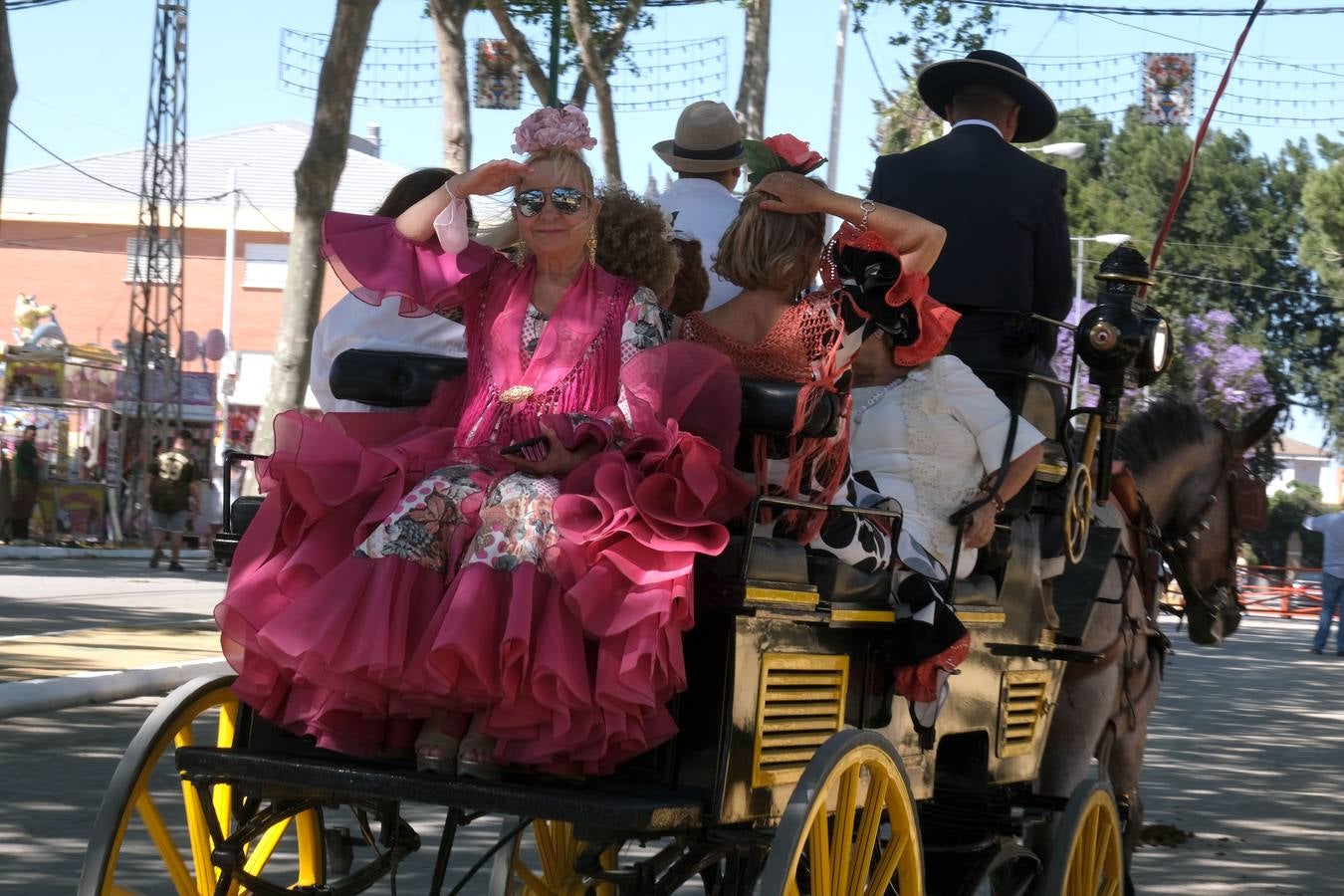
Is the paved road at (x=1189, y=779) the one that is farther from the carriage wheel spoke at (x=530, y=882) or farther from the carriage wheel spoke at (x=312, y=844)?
the carriage wheel spoke at (x=312, y=844)

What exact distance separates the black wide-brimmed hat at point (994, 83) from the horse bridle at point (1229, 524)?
170cm

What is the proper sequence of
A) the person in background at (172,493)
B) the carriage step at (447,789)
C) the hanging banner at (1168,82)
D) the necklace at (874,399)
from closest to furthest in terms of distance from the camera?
1. the carriage step at (447,789)
2. the necklace at (874,399)
3. the person in background at (172,493)
4. the hanging banner at (1168,82)

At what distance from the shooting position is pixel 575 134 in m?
4.23

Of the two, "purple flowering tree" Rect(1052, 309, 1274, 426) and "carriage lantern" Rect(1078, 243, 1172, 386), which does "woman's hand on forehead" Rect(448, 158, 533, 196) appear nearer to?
"carriage lantern" Rect(1078, 243, 1172, 386)

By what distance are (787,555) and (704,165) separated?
2.67 m

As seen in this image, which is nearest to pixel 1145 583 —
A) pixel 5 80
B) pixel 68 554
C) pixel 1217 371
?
pixel 5 80

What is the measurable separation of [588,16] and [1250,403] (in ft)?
74.8

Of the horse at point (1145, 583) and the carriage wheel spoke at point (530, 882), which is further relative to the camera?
the horse at point (1145, 583)

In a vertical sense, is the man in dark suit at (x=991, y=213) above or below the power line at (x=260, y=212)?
below

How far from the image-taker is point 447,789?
355 cm

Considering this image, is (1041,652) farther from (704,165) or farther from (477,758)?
(477,758)

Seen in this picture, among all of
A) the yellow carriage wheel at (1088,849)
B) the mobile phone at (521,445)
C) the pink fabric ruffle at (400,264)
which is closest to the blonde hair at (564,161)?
the pink fabric ruffle at (400,264)

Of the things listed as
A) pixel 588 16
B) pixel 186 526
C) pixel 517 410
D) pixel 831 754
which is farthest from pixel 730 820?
pixel 186 526

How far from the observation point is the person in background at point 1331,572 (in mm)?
21297
